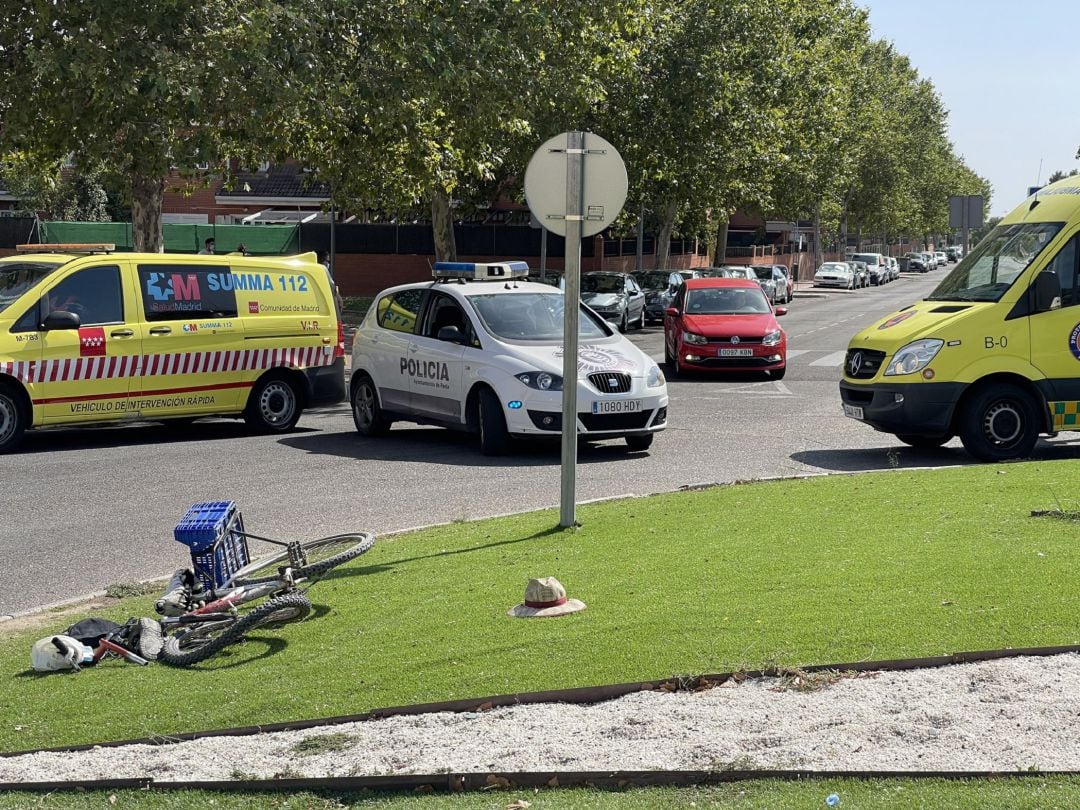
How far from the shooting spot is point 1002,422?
12.8 m

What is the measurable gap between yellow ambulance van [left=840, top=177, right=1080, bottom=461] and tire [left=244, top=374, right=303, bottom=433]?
6.93 m

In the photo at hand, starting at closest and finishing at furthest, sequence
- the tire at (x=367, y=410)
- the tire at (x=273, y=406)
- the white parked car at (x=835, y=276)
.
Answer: the tire at (x=367, y=410)
the tire at (x=273, y=406)
the white parked car at (x=835, y=276)

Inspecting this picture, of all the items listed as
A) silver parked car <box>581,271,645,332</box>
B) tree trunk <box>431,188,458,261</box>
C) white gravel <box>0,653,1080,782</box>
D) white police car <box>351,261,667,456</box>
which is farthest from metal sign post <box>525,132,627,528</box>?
tree trunk <box>431,188,458,261</box>

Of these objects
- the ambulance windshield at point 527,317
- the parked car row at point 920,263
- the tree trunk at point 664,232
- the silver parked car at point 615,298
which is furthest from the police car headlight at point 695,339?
the parked car row at point 920,263

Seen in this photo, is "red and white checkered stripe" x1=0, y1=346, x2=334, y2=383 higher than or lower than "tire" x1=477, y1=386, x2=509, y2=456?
higher

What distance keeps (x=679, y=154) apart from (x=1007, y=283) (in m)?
28.1

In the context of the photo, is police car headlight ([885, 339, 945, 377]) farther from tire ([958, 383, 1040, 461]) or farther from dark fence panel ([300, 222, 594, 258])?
dark fence panel ([300, 222, 594, 258])

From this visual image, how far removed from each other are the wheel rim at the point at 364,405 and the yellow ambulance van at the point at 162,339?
0.67m

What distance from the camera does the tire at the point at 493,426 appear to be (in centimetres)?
1400

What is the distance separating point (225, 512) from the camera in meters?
7.67

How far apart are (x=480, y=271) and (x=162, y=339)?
3.53m

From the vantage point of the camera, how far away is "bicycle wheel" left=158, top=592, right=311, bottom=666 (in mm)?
6562

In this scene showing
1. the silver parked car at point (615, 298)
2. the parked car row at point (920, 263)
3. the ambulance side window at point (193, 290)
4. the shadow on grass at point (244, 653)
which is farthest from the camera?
the parked car row at point (920, 263)

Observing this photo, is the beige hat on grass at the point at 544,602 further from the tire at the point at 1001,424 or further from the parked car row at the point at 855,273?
the parked car row at the point at 855,273
